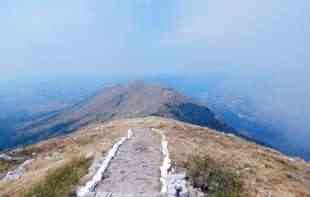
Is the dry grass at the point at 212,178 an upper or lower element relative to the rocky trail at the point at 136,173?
lower

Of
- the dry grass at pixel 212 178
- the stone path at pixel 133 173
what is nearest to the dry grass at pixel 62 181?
the stone path at pixel 133 173

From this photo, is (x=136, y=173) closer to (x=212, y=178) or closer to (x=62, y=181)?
(x=62, y=181)

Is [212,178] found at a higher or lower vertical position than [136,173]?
lower

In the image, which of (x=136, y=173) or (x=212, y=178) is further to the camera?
(x=212, y=178)

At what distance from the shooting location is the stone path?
25.7 metres

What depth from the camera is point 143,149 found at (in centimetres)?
3788

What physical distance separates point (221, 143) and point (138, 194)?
36190 mm

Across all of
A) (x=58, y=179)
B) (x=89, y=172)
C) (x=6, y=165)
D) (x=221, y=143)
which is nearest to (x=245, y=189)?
(x=89, y=172)

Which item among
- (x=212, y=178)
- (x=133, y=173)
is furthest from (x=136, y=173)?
(x=212, y=178)

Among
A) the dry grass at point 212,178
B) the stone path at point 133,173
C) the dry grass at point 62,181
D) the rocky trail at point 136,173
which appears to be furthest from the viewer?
the dry grass at point 212,178

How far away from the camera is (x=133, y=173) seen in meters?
29.7

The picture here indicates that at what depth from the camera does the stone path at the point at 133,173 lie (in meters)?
25.7

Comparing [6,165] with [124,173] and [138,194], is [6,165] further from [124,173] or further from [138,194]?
[138,194]

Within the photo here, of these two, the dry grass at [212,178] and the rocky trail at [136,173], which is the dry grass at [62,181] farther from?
the dry grass at [212,178]
